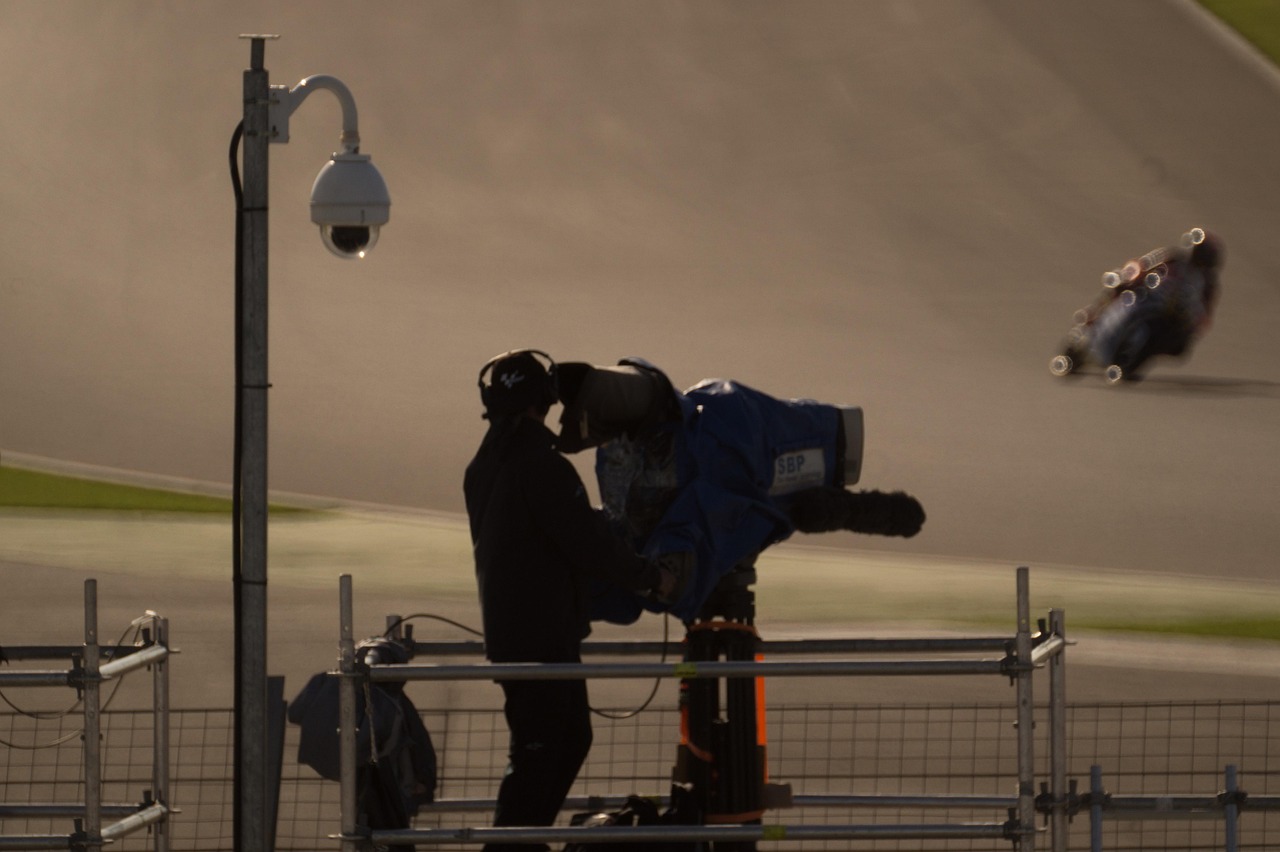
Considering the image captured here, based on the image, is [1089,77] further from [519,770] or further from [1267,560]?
[519,770]

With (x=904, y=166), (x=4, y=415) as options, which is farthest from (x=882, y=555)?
(x=904, y=166)

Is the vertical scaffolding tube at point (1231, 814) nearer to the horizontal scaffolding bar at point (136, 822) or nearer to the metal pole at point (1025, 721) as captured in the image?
the metal pole at point (1025, 721)

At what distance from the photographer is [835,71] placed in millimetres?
34844

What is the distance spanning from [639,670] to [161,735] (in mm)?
1669

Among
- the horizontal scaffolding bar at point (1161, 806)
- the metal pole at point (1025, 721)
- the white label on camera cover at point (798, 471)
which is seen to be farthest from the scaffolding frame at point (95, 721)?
the horizontal scaffolding bar at point (1161, 806)

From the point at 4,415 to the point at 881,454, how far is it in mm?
10087

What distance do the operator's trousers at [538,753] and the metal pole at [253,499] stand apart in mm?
672

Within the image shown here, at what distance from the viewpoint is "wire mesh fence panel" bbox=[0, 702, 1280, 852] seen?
845 cm

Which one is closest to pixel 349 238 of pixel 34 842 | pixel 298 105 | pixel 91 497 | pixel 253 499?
pixel 298 105

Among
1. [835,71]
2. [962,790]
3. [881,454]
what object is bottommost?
[962,790]

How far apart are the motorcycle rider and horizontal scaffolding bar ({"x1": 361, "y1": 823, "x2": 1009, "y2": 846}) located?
1846 centimetres

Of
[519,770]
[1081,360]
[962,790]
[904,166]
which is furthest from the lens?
[904,166]

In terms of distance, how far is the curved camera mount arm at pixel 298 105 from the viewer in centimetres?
576

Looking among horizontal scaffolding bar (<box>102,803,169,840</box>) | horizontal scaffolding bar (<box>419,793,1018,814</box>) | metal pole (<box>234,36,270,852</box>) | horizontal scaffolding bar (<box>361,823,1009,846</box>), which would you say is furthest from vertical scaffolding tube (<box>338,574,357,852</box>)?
horizontal scaffolding bar (<box>419,793,1018,814</box>)
